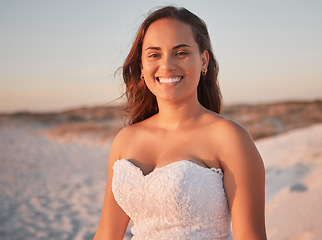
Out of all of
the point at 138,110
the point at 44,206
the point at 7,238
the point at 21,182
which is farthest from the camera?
the point at 21,182

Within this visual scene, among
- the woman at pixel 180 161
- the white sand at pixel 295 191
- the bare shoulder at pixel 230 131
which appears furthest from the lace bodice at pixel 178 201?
the white sand at pixel 295 191

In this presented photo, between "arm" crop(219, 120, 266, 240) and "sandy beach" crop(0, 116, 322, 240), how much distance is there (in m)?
1.87

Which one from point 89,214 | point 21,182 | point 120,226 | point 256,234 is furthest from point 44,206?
point 256,234

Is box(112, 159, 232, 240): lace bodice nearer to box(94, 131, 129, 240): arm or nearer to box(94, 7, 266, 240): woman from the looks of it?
box(94, 7, 266, 240): woman

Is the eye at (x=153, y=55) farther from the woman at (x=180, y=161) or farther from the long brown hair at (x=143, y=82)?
the long brown hair at (x=143, y=82)

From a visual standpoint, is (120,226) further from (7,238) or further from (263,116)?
(263,116)

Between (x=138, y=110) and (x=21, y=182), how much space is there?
7.12 metres

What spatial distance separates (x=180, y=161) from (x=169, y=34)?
747 mm

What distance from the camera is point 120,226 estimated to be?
7.43 ft

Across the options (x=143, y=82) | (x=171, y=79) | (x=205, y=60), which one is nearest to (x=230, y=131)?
(x=171, y=79)

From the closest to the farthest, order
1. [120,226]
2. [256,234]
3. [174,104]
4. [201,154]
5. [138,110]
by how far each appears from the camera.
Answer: [256,234] → [201,154] → [174,104] → [120,226] → [138,110]

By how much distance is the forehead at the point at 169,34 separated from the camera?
→ 1968 mm

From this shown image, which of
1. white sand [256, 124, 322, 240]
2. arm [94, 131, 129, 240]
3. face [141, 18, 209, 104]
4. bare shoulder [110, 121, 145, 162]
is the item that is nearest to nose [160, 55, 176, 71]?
face [141, 18, 209, 104]

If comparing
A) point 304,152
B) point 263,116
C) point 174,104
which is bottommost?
point 263,116
